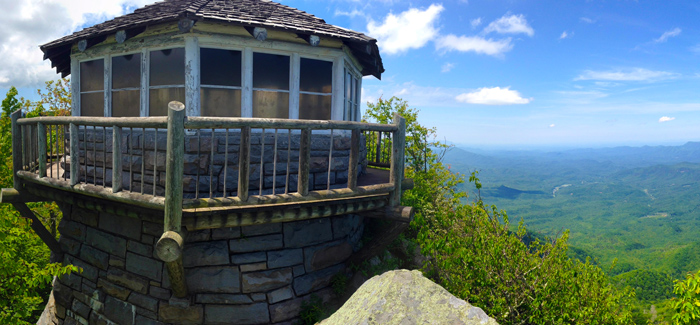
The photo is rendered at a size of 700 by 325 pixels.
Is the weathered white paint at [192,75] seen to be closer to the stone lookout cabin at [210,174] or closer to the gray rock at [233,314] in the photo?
the stone lookout cabin at [210,174]

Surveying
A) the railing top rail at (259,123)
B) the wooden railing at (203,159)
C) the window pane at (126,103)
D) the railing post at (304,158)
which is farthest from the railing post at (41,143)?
the railing post at (304,158)

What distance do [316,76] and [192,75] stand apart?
2.05 meters

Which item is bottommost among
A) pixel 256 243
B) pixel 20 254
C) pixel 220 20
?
pixel 20 254

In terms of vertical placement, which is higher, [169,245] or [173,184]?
[173,184]

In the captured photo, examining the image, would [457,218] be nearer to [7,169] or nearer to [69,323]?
[69,323]

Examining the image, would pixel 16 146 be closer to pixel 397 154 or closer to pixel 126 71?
pixel 126 71

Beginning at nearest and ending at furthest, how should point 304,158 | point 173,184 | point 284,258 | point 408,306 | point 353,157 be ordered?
point 408,306
point 173,184
point 304,158
point 353,157
point 284,258

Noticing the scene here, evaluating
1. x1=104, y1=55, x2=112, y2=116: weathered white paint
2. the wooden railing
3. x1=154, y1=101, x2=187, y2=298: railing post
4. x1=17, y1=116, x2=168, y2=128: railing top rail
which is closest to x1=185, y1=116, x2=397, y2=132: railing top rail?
the wooden railing

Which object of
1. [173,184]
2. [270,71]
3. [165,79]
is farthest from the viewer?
[270,71]

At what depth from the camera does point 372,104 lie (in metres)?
14.9

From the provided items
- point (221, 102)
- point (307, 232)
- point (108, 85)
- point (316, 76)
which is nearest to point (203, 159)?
point (221, 102)

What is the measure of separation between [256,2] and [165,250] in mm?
5475

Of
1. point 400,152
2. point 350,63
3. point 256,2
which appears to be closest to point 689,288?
point 400,152

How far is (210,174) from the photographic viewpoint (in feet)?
14.1
